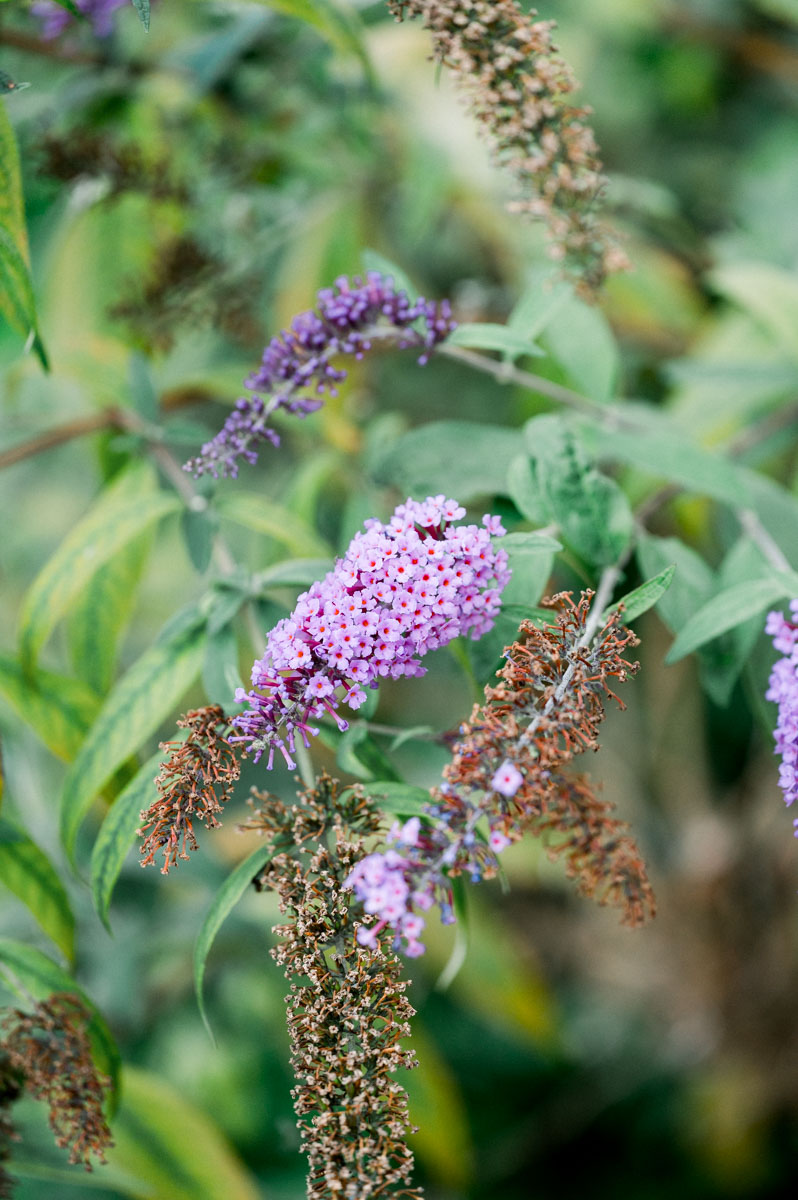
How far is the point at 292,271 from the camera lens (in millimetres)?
1314

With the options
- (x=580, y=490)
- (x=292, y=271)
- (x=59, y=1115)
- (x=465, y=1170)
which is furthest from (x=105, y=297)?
(x=465, y=1170)

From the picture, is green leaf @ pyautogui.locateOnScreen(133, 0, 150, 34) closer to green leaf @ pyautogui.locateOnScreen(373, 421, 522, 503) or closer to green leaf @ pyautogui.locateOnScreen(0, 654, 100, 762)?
green leaf @ pyautogui.locateOnScreen(373, 421, 522, 503)

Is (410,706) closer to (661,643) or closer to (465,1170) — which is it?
(661,643)

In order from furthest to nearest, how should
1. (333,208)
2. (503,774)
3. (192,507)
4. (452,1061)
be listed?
(452,1061) < (333,208) < (192,507) < (503,774)

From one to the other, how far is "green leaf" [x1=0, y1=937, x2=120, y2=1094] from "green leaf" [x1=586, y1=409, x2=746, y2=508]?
20.3 inches

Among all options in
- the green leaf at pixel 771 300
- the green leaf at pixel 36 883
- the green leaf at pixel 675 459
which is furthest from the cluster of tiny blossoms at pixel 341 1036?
the green leaf at pixel 771 300

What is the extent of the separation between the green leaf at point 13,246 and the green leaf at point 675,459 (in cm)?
40

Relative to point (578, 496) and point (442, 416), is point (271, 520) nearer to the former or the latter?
point (578, 496)

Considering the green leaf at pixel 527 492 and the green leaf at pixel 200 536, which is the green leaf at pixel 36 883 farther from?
the green leaf at pixel 527 492

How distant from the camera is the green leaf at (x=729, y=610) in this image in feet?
1.97

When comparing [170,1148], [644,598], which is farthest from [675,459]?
[170,1148]

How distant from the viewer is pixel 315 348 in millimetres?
628

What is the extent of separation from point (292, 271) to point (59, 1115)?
103cm

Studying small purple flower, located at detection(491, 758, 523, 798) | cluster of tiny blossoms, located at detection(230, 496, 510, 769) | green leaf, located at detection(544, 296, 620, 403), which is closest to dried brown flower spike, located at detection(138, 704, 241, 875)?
cluster of tiny blossoms, located at detection(230, 496, 510, 769)
